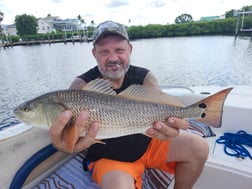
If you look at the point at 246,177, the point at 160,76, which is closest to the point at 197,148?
the point at 246,177

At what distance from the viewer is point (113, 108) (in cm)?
172

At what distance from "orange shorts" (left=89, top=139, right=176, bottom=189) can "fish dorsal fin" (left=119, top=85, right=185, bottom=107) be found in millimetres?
490

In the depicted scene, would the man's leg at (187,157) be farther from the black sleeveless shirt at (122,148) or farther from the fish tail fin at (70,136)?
the fish tail fin at (70,136)

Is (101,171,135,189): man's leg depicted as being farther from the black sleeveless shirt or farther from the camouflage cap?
the camouflage cap

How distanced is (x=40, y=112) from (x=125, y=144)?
86 centimetres

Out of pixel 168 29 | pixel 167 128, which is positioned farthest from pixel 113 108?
pixel 168 29

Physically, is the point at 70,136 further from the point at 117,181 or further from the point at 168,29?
the point at 168,29

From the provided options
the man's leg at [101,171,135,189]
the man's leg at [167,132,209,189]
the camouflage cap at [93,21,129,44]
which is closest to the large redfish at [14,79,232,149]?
the man's leg at [101,171,135,189]

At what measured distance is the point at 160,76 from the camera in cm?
1584

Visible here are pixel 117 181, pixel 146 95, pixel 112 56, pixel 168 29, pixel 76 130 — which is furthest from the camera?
pixel 168 29

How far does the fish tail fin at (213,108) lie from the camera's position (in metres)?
1.73

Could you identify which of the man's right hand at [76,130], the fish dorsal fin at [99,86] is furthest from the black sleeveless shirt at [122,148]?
the fish dorsal fin at [99,86]

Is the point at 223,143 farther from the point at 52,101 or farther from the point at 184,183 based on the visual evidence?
the point at 52,101

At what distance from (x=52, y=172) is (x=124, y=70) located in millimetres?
1397
